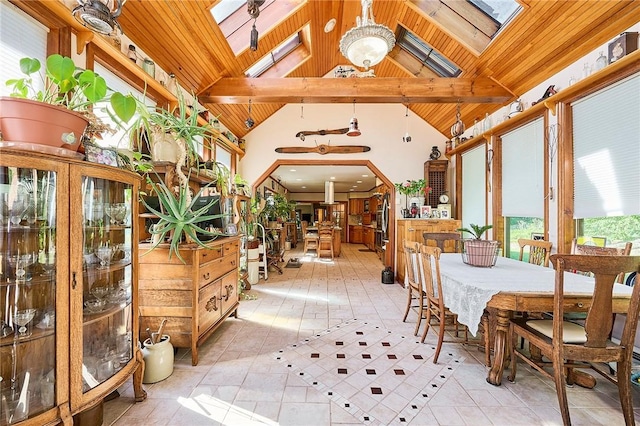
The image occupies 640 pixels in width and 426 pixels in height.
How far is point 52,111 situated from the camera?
1.12 m

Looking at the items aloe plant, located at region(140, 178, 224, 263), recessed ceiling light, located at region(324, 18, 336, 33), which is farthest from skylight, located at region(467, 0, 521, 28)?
aloe plant, located at region(140, 178, 224, 263)

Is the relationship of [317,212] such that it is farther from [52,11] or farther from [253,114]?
[52,11]

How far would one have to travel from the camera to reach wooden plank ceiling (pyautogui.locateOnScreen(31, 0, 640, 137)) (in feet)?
7.64

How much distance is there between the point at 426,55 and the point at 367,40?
2.74 metres

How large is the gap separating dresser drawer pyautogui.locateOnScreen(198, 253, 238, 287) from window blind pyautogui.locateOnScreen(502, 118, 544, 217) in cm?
351

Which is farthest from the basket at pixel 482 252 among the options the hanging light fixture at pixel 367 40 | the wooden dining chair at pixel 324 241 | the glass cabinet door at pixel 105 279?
the wooden dining chair at pixel 324 241

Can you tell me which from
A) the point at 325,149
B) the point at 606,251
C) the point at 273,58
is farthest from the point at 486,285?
the point at 273,58

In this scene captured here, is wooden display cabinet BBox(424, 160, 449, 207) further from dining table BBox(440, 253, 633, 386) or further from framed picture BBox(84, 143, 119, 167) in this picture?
framed picture BBox(84, 143, 119, 167)

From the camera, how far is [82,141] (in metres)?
1.29

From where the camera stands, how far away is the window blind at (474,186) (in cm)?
416

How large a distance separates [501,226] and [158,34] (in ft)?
15.6

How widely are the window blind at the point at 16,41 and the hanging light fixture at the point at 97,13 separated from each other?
48cm

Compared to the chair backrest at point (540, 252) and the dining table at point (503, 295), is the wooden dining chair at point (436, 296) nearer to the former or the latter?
the dining table at point (503, 295)

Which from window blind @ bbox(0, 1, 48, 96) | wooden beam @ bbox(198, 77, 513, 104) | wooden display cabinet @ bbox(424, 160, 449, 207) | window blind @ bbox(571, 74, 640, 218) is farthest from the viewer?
wooden display cabinet @ bbox(424, 160, 449, 207)
